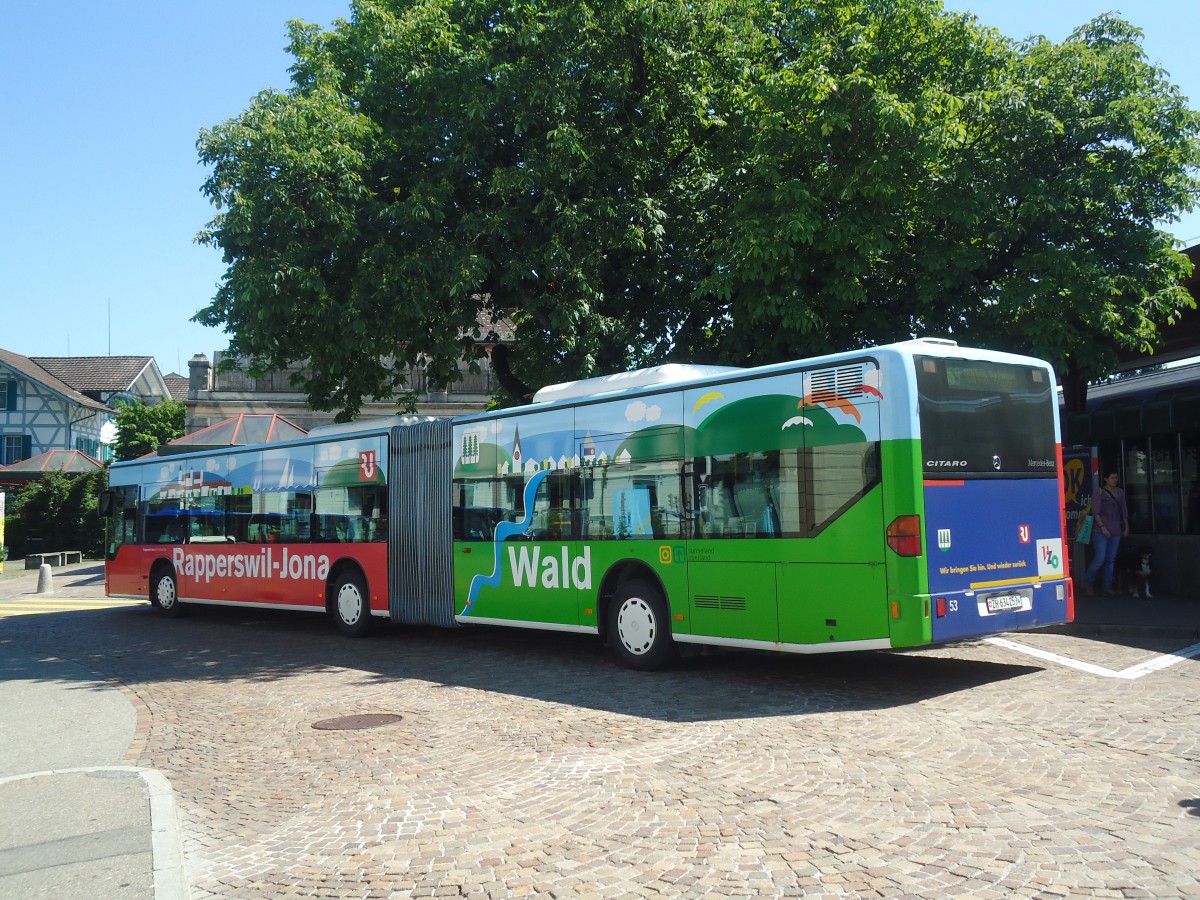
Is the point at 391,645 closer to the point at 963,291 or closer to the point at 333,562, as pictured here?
the point at 333,562

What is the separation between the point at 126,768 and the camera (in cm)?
746

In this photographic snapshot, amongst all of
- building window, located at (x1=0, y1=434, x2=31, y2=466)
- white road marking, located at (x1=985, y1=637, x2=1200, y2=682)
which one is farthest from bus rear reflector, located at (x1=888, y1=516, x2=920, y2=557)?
building window, located at (x1=0, y1=434, x2=31, y2=466)

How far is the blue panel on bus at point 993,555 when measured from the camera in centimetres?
882

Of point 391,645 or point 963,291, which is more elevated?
point 963,291

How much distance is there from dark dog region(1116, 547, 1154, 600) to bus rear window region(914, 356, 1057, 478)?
309 inches

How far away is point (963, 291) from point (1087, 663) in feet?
21.7

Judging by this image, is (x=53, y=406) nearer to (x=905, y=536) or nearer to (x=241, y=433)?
(x=241, y=433)

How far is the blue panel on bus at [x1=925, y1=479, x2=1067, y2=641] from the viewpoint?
8820 millimetres

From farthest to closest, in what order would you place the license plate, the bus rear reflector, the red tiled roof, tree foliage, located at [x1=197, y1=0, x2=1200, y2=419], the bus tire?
the red tiled roof
the bus tire
tree foliage, located at [x1=197, y1=0, x2=1200, y2=419]
the license plate
the bus rear reflector

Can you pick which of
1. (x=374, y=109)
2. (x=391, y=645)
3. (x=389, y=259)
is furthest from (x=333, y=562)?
(x=374, y=109)

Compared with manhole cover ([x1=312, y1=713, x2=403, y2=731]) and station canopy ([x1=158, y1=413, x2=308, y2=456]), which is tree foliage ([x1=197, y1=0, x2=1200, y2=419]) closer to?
manhole cover ([x1=312, y1=713, x2=403, y2=731])

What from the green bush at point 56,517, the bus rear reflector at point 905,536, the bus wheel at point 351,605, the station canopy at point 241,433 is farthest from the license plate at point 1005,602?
the green bush at point 56,517

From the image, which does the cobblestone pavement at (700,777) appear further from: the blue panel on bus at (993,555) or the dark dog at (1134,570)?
the dark dog at (1134,570)

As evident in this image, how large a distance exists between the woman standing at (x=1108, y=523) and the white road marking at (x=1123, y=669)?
4.90 m
